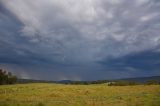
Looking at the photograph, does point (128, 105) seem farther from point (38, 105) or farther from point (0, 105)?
point (0, 105)

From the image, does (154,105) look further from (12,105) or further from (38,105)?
(12,105)

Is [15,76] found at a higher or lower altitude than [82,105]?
higher

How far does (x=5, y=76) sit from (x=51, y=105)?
13024cm

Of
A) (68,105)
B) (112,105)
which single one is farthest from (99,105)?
(68,105)

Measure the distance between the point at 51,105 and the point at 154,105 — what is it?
43.5 feet

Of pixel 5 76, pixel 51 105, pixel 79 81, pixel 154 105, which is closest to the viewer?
pixel 154 105

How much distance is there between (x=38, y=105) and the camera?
32219 millimetres

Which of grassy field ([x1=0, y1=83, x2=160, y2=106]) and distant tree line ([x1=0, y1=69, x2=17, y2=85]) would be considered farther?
distant tree line ([x1=0, y1=69, x2=17, y2=85])

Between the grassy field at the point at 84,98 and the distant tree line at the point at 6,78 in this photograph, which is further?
the distant tree line at the point at 6,78

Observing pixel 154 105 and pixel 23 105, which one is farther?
pixel 23 105

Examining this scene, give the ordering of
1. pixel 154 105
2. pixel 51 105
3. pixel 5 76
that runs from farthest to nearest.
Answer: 1. pixel 5 76
2. pixel 51 105
3. pixel 154 105

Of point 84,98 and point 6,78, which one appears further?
point 6,78

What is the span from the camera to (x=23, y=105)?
33.8m

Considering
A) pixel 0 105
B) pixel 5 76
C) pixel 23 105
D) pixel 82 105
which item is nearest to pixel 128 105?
pixel 82 105
